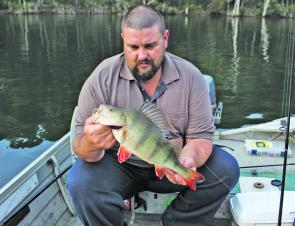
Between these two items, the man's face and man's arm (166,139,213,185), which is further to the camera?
the man's face

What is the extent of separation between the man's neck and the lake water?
3074 mm

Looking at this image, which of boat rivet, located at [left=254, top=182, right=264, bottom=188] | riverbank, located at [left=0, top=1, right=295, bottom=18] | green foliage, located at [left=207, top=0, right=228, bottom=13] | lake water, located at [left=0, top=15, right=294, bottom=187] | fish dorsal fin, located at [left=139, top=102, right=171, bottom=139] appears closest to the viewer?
fish dorsal fin, located at [left=139, top=102, right=171, bottom=139]

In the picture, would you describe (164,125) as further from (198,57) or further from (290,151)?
(198,57)

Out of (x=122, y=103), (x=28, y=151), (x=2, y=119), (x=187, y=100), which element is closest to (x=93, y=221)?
(x=122, y=103)

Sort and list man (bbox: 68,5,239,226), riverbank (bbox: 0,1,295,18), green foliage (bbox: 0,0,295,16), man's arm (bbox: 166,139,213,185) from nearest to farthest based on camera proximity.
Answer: man's arm (bbox: 166,139,213,185)
man (bbox: 68,5,239,226)
riverbank (bbox: 0,1,295,18)
green foliage (bbox: 0,0,295,16)

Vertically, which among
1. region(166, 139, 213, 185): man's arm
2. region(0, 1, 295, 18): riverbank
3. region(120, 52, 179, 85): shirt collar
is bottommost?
region(0, 1, 295, 18): riverbank

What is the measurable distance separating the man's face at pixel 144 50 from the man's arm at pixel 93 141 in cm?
79

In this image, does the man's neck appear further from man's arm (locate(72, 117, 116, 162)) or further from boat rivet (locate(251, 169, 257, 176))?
boat rivet (locate(251, 169, 257, 176))

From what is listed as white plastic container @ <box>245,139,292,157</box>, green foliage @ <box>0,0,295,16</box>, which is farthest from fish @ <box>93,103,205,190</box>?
green foliage @ <box>0,0,295,16</box>

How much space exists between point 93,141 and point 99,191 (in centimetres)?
57

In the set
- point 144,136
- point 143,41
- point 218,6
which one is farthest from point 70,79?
point 218,6

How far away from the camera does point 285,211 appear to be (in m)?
3.32

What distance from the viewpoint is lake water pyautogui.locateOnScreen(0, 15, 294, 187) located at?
1163cm

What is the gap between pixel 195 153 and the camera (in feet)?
10.7
